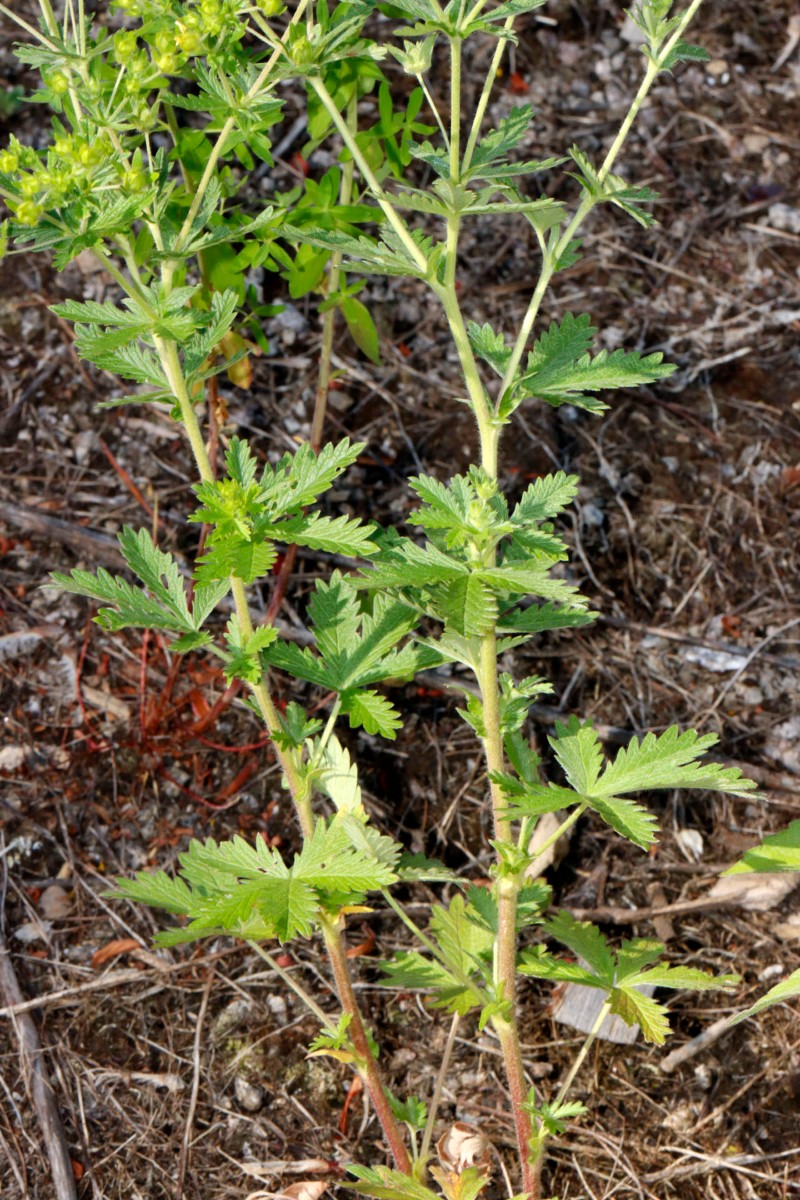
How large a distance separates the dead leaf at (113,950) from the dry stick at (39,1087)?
0.49 feet

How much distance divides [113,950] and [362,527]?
120 centimetres

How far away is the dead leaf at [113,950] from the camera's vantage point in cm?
234

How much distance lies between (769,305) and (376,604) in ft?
6.44

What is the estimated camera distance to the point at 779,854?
186 cm

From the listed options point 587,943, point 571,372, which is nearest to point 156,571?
point 571,372

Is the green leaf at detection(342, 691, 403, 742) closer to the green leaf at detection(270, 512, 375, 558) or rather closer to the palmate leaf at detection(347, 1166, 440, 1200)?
the green leaf at detection(270, 512, 375, 558)

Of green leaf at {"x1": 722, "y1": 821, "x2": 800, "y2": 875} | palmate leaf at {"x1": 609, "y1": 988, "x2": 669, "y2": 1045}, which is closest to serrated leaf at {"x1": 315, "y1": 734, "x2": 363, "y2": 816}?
palmate leaf at {"x1": 609, "y1": 988, "x2": 669, "y2": 1045}

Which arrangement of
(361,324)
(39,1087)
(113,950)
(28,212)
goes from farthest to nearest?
(361,324)
(113,950)
(39,1087)
(28,212)

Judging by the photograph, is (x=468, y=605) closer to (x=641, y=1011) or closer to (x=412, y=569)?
(x=412, y=569)

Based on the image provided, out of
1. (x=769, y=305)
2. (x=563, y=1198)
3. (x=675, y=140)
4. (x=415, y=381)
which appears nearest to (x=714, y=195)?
(x=675, y=140)

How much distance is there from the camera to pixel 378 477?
3029 mm

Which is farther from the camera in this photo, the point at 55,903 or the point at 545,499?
the point at 55,903

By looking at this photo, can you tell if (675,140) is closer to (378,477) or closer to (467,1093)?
(378,477)

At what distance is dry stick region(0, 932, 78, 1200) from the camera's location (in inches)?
80.7
